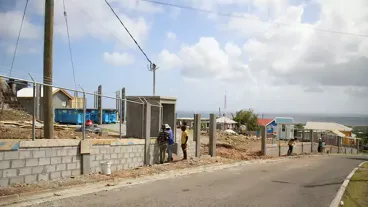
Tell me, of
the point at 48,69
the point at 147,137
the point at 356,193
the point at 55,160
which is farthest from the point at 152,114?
the point at 356,193

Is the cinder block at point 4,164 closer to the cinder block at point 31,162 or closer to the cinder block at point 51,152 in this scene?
the cinder block at point 31,162

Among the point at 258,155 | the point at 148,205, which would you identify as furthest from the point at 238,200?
the point at 258,155

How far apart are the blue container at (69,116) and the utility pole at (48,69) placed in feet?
7.79

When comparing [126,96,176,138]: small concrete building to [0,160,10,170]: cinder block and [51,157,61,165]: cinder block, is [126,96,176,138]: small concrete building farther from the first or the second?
[0,160,10,170]: cinder block

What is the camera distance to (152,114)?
1630 centimetres

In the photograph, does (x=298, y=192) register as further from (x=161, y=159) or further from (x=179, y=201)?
(x=161, y=159)

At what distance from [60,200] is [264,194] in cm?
543

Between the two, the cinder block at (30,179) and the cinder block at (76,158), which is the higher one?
the cinder block at (76,158)

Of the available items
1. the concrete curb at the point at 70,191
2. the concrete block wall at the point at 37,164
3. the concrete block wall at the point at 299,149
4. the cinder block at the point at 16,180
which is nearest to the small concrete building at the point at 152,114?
the concrete curb at the point at 70,191

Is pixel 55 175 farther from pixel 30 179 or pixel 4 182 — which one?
pixel 4 182

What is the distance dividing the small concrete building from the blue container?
1820 mm

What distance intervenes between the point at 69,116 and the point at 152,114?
11.8 ft

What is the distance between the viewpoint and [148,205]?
8.04 m

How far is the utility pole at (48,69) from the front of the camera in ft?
37.2
